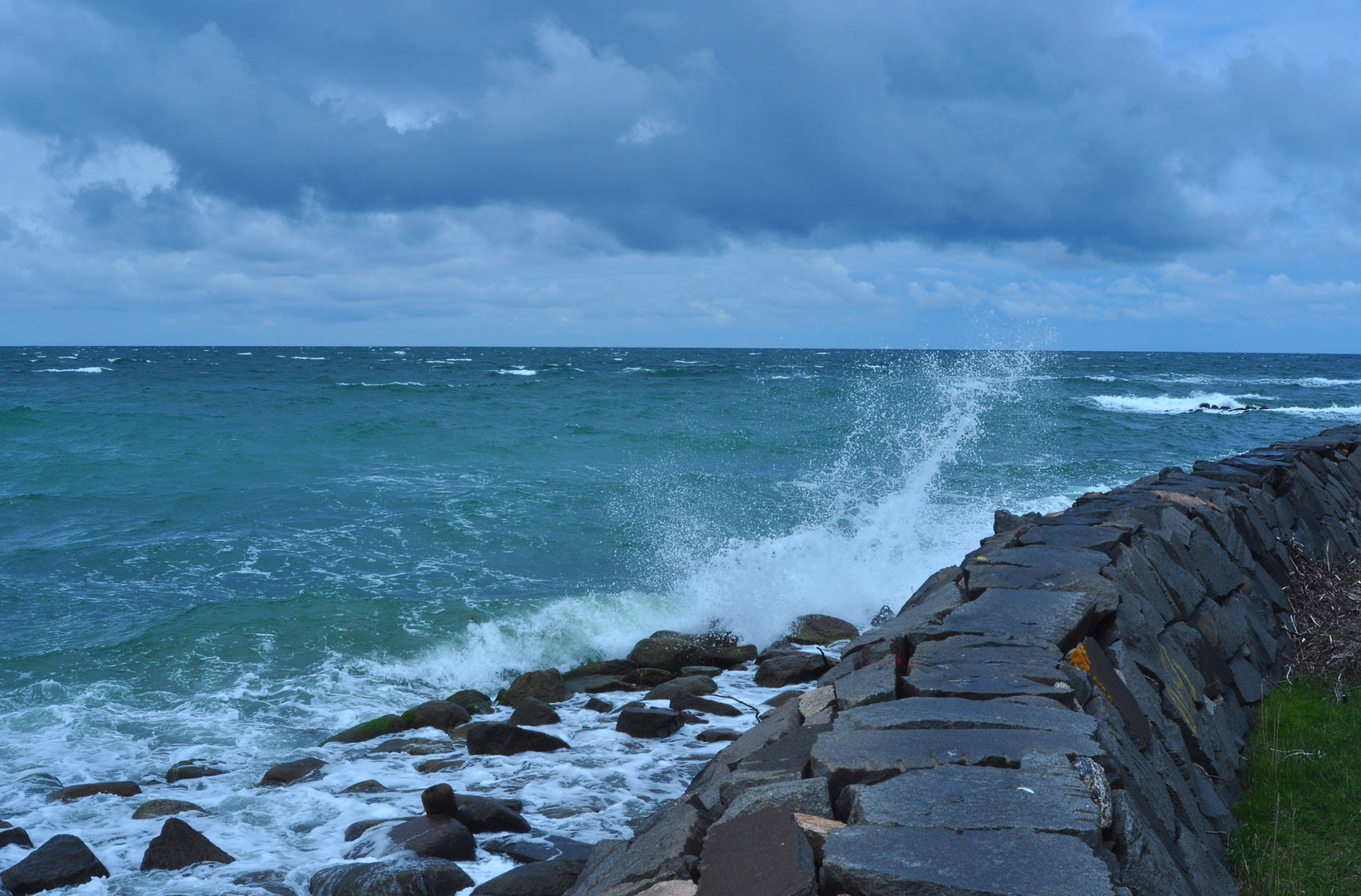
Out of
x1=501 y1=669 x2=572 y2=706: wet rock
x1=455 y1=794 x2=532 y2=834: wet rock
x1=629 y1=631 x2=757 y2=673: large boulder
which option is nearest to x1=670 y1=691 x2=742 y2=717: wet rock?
x1=501 y1=669 x2=572 y2=706: wet rock

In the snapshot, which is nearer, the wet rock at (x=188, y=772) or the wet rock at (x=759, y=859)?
the wet rock at (x=759, y=859)

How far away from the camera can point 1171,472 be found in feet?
31.0

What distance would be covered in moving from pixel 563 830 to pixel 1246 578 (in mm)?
5238

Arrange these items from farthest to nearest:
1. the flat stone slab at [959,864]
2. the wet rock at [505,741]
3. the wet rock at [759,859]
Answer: the wet rock at [505,741]
the wet rock at [759,859]
the flat stone slab at [959,864]

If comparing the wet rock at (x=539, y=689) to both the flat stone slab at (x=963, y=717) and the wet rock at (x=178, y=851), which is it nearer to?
the wet rock at (x=178, y=851)

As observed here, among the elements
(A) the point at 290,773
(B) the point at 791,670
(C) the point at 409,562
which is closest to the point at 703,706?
(B) the point at 791,670

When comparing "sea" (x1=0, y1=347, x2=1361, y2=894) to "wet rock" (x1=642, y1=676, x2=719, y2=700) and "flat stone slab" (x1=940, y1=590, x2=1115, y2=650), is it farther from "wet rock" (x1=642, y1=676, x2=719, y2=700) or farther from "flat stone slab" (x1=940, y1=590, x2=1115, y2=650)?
"flat stone slab" (x1=940, y1=590, x2=1115, y2=650)

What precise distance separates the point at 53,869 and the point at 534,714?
321cm

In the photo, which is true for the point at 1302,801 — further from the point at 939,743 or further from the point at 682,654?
the point at 682,654

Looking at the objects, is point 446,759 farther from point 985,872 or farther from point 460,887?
point 985,872

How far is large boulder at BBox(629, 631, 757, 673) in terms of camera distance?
923 cm

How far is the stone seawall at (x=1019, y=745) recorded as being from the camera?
2.85 metres

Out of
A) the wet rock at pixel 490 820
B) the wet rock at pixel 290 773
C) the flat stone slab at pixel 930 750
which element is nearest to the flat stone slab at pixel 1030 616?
the flat stone slab at pixel 930 750

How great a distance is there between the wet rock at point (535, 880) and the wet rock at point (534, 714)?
2.69 meters
